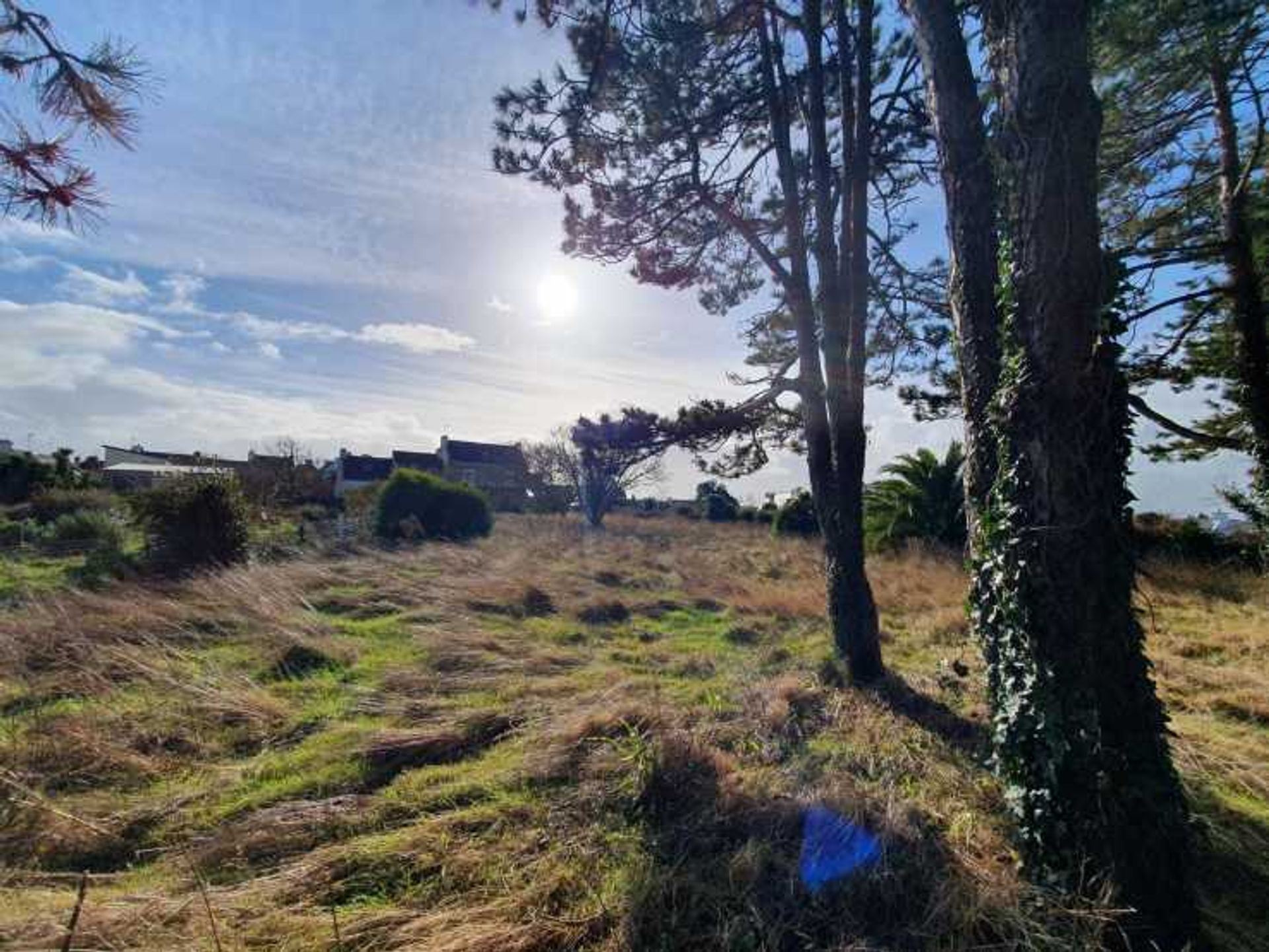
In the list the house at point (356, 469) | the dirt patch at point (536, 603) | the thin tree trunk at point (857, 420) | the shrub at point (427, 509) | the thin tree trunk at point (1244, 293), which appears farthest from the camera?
the house at point (356, 469)

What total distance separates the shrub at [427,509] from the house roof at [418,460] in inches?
1205

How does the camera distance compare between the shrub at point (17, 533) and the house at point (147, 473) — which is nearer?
the house at point (147, 473)

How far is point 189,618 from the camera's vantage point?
6.00 metres

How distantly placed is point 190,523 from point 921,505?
47.7ft

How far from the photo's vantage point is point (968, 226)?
2760 millimetres

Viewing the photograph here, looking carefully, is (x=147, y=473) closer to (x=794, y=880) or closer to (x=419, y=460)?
(x=419, y=460)

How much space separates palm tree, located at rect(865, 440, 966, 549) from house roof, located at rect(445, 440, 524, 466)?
121 ft

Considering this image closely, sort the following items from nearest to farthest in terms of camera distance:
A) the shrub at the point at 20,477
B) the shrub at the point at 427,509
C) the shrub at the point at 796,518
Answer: the shrub at the point at 427,509 → the shrub at the point at 20,477 → the shrub at the point at 796,518

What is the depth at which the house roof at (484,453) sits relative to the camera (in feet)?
156

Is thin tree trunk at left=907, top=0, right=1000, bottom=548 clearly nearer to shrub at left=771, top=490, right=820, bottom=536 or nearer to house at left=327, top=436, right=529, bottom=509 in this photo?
shrub at left=771, top=490, right=820, bottom=536

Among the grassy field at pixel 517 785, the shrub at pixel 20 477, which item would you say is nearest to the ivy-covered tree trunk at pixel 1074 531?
the grassy field at pixel 517 785

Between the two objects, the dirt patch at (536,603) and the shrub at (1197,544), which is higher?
the shrub at (1197,544)

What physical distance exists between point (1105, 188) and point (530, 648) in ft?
28.5

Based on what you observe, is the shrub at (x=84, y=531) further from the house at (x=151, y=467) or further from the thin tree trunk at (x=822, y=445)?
the thin tree trunk at (x=822, y=445)
